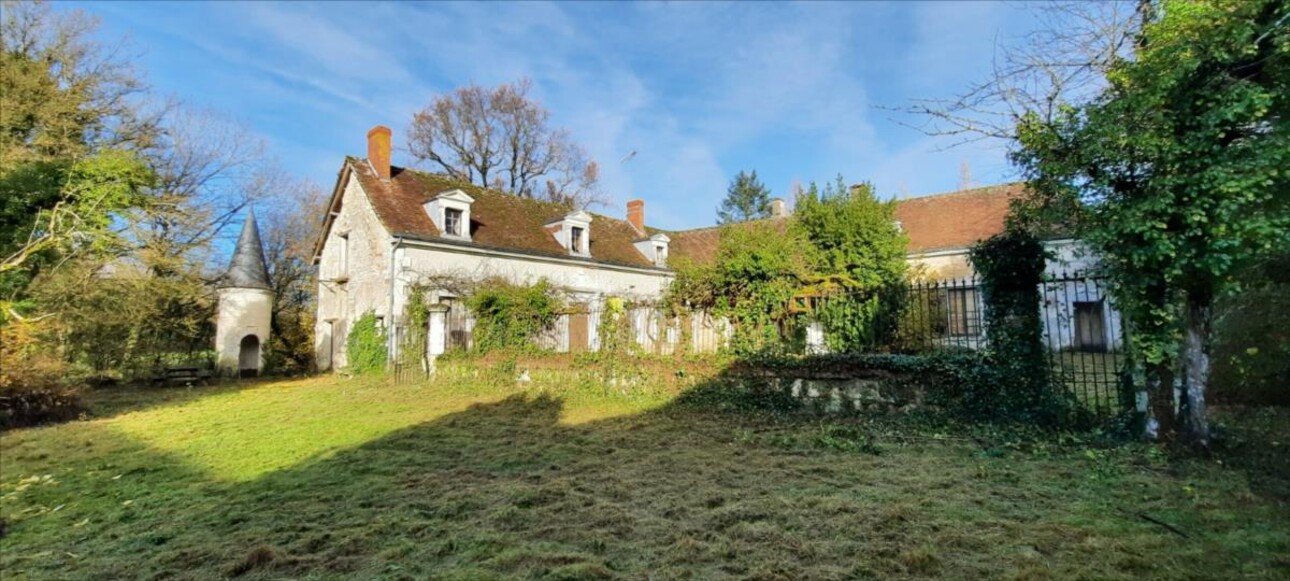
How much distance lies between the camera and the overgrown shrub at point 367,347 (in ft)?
54.3

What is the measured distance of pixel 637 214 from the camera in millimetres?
27406

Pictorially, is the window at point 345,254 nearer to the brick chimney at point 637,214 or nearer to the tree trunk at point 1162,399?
the brick chimney at point 637,214

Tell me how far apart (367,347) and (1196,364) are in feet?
58.4

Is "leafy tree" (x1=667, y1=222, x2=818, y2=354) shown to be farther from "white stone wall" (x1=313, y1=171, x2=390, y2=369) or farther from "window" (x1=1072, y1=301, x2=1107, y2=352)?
"white stone wall" (x1=313, y1=171, x2=390, y2=369)

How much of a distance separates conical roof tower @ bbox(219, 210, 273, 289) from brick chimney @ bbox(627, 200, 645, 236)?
15.1 metres

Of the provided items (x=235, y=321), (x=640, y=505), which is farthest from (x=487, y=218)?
(x=640, y=505)

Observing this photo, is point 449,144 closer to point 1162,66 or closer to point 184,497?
point 184,497

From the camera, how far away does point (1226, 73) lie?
4758 millimetres

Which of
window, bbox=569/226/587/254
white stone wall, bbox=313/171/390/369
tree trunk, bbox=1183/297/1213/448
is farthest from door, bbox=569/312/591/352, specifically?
tree trunk, bbox=1183/297/1213/448

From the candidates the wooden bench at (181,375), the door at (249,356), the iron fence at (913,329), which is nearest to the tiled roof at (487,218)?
the door at (249,356)

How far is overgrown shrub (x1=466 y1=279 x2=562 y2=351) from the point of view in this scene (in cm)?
1291

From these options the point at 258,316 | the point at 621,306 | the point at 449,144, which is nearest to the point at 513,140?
the point at 449,144

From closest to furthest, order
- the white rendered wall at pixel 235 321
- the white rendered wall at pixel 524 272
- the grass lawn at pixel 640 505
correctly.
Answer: the grass lawn at pixel 640 505 → the white rendered wall at pixel 524 272 → the white rendered wall at pixel 235 321

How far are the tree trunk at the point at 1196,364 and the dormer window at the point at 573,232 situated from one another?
1802 cm
